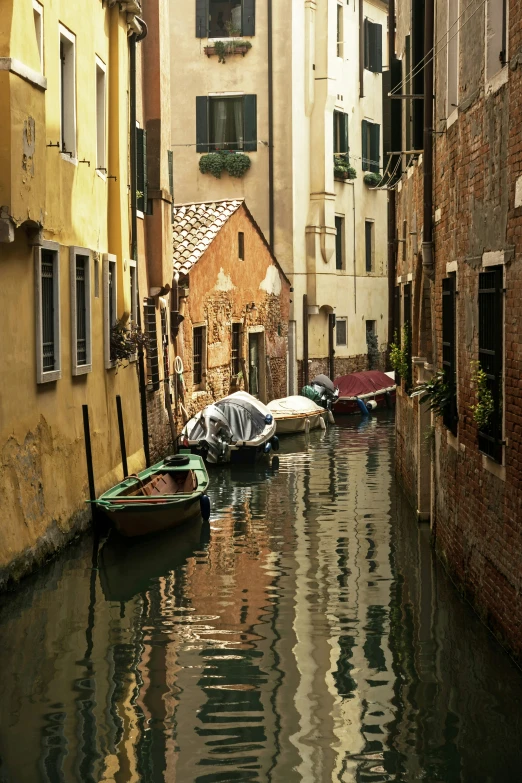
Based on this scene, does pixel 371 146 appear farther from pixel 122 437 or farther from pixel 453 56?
pixel 453 56

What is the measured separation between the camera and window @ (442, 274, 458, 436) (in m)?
10.8

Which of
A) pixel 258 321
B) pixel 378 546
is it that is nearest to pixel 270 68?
pixel 258 321

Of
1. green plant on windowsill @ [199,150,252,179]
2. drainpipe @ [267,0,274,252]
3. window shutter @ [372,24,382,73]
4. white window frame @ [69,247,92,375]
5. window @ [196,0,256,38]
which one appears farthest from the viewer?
window shutter @ [372,24,382,73]

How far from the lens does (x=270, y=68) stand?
1168 inches

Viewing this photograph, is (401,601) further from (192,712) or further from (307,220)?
(307,220)

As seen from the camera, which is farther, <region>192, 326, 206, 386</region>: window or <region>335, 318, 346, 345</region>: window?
<region>335, 318, 346, 345</region>: window

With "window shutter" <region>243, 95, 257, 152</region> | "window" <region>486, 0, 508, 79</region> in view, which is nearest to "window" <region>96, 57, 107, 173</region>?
"window" <region>486, 0, 508, 79</region>

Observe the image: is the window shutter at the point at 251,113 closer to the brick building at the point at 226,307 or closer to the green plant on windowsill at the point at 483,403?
the brick building at the point at 226,307

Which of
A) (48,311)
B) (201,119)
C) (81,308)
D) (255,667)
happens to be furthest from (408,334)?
(201,119)

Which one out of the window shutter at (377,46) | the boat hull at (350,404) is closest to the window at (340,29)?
the window shutter at (377,46)

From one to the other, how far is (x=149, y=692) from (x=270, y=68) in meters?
23.6

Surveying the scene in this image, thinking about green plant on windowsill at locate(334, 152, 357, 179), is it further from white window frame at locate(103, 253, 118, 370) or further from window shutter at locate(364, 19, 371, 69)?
white window frame at locate(103, 253, 118, 370)

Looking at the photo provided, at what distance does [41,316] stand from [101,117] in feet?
15.3

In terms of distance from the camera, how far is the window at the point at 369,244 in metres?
35.8
